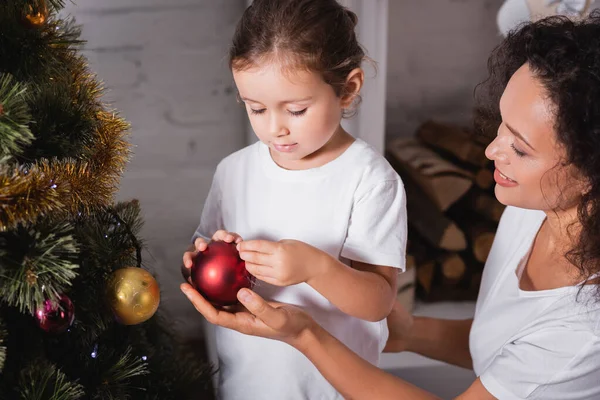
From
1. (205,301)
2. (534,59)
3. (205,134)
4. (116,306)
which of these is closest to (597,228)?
(534,59)

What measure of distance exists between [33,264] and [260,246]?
29 cm

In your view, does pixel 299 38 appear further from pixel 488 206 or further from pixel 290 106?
pixel 488 206

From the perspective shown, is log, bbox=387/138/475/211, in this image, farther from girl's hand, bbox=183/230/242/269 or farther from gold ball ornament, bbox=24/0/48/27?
gold ball ornament, bbox=24/0/48/27

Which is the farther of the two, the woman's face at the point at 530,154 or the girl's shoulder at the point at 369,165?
the girl's shoulder at the point at 369,165

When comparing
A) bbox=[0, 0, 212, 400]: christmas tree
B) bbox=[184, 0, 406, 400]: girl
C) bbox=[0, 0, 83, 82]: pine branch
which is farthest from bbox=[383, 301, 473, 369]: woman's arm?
bbox=[0, 0, 83, 82]: pine branch

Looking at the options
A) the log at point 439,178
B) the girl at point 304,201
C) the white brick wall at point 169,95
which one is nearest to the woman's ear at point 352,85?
the girl at point 304,201

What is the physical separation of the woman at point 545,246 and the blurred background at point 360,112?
585mm

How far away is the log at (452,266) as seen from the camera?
5.73 feet

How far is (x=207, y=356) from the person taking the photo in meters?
1.75

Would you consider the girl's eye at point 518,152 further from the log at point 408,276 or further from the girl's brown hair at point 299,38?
the log at point 408,276

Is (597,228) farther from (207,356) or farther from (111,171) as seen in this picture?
(207,356)

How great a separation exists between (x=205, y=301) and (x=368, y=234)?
25 cm

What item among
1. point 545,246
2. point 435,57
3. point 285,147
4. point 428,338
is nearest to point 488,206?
point 435,57

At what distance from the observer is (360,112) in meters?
1.48
